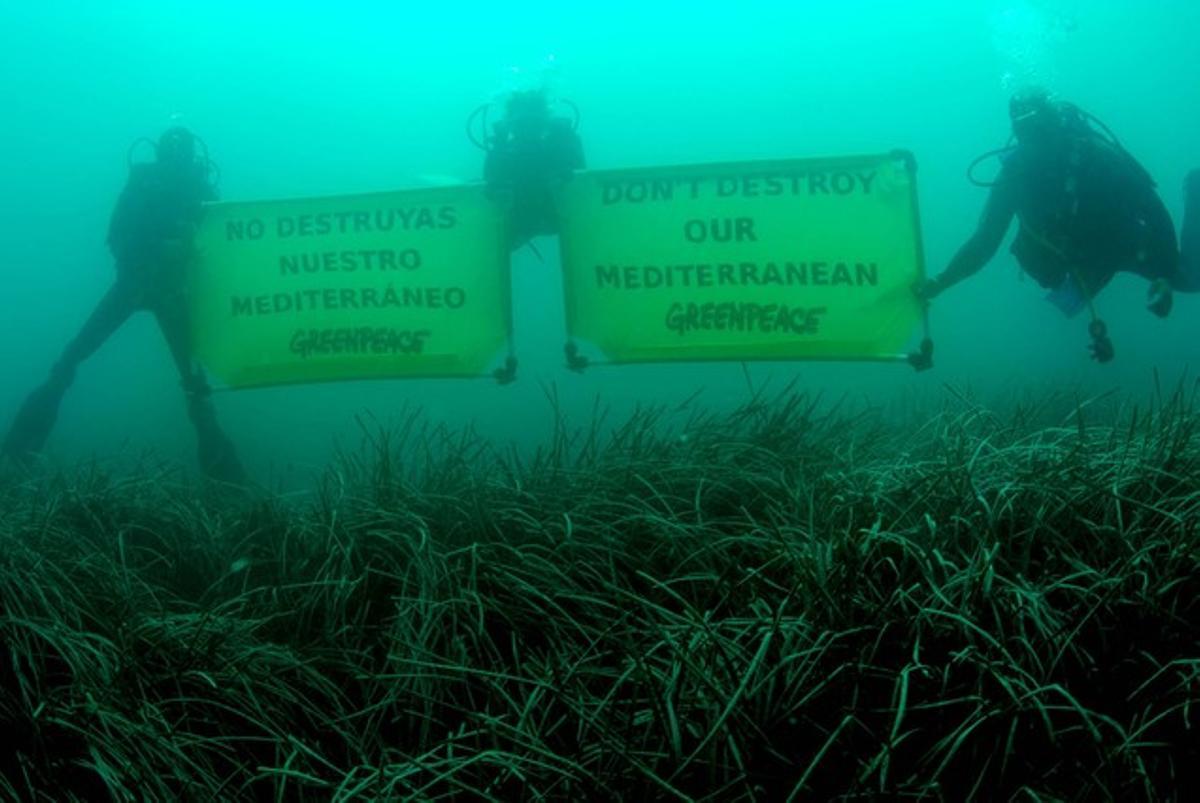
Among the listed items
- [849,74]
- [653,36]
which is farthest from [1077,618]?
[849,74]

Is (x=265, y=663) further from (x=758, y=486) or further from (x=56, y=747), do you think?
(x=758, y=486)

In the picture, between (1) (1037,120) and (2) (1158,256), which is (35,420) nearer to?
(1) (1037,120)

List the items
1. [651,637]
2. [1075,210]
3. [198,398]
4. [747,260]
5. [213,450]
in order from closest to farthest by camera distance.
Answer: [651,637] < [747,260] < [1075,210] < [198,398] < [213,450]

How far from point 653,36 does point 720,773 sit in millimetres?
61358

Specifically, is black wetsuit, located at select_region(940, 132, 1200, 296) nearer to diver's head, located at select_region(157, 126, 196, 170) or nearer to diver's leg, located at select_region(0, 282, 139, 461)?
diver's head, located at select_region(157, 126, 196, 170)

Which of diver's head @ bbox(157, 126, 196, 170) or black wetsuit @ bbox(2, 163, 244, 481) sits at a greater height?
diver's head @ bbox(157, 126, 196, 170)

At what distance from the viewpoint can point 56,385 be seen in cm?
676

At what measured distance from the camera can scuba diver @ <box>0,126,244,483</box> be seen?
5930 mm

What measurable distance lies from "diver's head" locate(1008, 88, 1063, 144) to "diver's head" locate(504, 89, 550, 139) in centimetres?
259

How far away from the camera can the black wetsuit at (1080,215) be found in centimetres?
542

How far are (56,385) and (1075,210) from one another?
6371 millimetres

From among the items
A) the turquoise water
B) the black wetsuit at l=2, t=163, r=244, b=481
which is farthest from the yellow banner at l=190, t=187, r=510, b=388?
the turquoise water

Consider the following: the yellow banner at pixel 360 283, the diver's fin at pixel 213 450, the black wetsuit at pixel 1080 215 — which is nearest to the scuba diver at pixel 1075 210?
the black wetsuit at pixel 1080 215

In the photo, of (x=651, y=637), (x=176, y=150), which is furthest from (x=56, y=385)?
(x=651, y=637)
